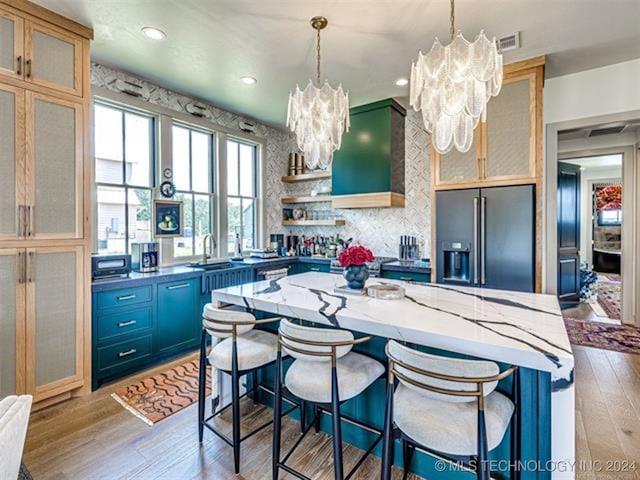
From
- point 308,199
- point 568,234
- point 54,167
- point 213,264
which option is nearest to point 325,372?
point 54,167

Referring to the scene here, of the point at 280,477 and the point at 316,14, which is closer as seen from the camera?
the point at 280,477

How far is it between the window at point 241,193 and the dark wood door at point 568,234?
192 inches

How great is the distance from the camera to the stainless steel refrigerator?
3.08 m

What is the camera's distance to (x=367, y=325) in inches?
64.9

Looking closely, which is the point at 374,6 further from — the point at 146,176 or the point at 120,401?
the point at 120,401

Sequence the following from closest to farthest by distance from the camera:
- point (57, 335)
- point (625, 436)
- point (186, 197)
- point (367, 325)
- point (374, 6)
A: point (367, 325) → point (625, 436) → point (374, 6) → point (57, 335) → point (186, 197)

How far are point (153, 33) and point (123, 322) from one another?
98.1 inches

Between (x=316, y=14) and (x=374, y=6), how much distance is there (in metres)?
0.42

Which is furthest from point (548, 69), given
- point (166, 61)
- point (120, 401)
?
point (120, 401)

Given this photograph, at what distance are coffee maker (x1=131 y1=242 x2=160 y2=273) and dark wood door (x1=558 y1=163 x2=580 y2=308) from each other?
19.2 feet

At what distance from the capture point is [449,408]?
134 centimetres

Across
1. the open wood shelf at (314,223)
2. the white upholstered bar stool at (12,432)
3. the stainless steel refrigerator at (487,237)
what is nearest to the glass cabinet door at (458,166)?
the stainless steel refrigerator at (487,237)

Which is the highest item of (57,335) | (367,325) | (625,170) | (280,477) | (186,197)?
(625,170)

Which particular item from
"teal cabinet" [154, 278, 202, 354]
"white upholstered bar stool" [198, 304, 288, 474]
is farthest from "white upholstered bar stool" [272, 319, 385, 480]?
"teal cabinet" [154, 278, 202, 354]
